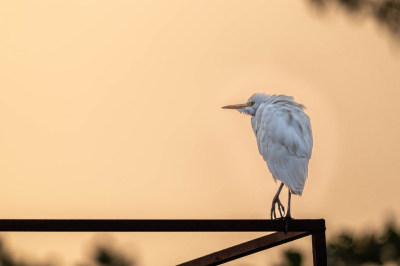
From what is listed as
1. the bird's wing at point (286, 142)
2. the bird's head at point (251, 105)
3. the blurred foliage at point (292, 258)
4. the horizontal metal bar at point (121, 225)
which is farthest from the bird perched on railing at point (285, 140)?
the horizontal metal bar at point (121, 225)

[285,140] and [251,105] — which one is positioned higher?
[251,105]

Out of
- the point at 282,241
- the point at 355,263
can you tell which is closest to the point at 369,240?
the point at 355,263

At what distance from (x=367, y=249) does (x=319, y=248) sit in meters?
1.28

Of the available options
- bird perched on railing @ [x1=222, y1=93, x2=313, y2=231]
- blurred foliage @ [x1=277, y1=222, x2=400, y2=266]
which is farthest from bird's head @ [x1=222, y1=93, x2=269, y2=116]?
blurred foliage @ [x1=277, y1=222, x2=400, y2=266]

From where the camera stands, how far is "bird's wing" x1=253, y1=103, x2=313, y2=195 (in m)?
1.52

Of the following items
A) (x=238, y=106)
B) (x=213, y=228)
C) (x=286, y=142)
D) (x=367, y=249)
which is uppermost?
(x=238, y=106)

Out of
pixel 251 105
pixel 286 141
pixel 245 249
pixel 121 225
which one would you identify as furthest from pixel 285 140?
pixel 121 225

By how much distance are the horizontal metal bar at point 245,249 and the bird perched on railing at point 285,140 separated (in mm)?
565

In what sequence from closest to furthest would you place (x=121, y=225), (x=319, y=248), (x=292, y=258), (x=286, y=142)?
(x=121, y=225)
(x=319, y=248)
(x=292, y=258)
(x=286, y=142)

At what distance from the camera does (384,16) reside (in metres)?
1.34

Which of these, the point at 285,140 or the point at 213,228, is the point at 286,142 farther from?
the point at 213,228

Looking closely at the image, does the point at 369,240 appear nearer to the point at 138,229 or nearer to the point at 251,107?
the point at 251,107

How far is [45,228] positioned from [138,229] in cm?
14

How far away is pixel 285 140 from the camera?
1.57 m
